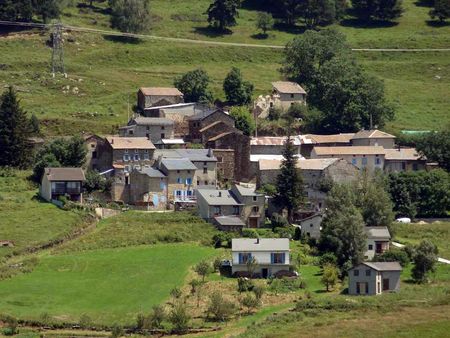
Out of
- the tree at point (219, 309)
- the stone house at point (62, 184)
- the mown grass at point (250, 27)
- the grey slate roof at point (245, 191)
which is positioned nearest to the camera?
the tree at point (219, 309)

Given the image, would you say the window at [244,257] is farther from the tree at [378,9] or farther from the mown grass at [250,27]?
the tree at [378,9]

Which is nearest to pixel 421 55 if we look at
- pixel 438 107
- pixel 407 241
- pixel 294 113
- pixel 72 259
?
pixel 438 107

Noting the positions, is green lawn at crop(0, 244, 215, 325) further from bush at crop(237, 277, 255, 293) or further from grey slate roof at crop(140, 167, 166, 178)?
grey slate roof at crop(140, 167, 166, 178)

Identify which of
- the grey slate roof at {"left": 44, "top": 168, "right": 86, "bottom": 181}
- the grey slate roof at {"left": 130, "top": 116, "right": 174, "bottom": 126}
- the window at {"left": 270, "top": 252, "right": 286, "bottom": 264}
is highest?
the grey slate roof at {"left": 130, "top": 116, "right": 174, "bottom": 126}

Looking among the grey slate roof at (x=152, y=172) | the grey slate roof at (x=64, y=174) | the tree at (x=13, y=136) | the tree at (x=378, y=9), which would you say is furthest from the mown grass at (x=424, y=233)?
the tree at (x=378, y=9)

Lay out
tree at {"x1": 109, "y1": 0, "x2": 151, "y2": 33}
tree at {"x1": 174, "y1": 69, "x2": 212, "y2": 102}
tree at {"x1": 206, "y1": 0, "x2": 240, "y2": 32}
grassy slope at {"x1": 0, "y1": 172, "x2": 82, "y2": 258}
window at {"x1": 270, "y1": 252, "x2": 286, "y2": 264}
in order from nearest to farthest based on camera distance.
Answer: window at {"x1": 270, "y1": 252, "x2": 286, "y2": 264} → grassy slope at {"x1": 0, "y1": 172, "x2": 82, "y2": 258} → tree at {"x1": 174, "y1": 69, "x2": 212, "y2": 102} → tree at {"x1": 109, "y1": 0, "x2": 151, "y2": 33} → tree at {"x1": 206, "y1": 0, "x2": 240, "y2": 32}

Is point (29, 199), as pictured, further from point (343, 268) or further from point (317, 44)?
point (317, 44)

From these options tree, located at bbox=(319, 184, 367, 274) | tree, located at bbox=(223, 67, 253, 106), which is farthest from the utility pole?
tree, located at bbox=(319, 184, 367, 274)
